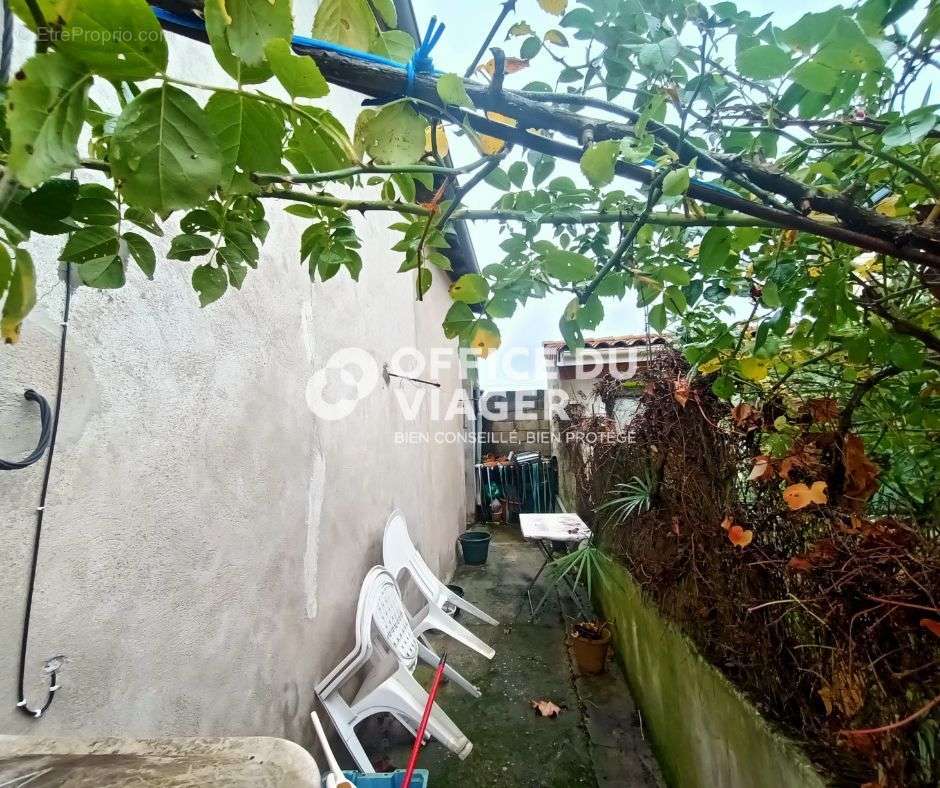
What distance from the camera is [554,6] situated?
28.6 inches

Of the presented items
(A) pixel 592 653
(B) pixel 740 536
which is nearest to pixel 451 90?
(B) pixel 740 536

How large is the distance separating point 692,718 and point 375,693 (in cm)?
151

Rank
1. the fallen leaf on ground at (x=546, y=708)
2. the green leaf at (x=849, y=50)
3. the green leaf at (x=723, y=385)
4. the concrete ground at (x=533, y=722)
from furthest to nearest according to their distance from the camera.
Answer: the fallen leaf on ground at (x=546, y=708) → the concrete ground at (x=533, y=722) → the green leaf at (x=723, y=385) → the green leaf at (x=849, y=50)

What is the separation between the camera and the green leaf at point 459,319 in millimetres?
854

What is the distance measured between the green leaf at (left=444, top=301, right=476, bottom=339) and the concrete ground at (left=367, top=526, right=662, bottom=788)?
8.50 ft

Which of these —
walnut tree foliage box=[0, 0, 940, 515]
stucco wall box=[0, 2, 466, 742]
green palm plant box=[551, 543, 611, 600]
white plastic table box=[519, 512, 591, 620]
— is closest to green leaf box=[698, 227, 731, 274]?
walnut tree foliage box=[0, 0, 940, 515]

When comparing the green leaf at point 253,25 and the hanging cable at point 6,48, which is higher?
the hanging cable at point 6,48

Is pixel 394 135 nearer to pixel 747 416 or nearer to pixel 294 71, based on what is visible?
pixel 294 71

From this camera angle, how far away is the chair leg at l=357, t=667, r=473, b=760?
2100mm

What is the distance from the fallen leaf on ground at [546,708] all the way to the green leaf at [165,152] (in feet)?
10.9

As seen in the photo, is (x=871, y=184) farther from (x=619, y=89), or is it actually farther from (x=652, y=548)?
(x=652, y=548)

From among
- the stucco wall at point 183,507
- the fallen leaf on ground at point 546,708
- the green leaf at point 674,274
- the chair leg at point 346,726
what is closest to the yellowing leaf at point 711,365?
the green leaf at point 674,274

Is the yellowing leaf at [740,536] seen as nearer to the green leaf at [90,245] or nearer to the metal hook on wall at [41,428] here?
the green leaf at [90,245]

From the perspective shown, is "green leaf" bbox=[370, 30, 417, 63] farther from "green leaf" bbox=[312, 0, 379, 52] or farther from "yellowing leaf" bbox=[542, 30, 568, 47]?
"yellowing leaf" bbox=[542, 30, 568, 47]
